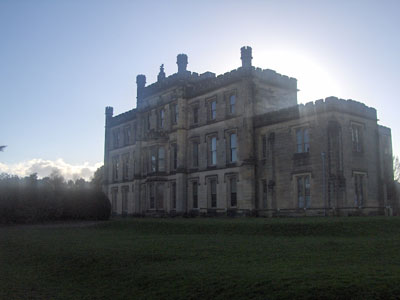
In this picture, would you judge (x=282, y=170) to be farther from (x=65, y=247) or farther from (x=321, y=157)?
(x=65, y=247)

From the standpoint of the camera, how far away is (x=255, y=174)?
36281 mm

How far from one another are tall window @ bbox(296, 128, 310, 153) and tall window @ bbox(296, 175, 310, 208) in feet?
6.47

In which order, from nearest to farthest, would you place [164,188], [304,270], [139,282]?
[304,270]
[139,282]
[164,188]

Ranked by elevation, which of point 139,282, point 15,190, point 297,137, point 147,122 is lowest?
point 139,282

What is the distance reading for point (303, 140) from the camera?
32906 mm

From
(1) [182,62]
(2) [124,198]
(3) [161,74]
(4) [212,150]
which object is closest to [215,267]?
(4) [212,150]

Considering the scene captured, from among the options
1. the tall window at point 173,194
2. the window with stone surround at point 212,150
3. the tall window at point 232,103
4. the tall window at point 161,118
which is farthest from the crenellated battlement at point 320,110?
the tall window at point 161,118

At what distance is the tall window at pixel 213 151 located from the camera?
40000 millimetres

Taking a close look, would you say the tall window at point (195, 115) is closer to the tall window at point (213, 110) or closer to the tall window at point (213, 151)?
the tall window at point (213, 110)

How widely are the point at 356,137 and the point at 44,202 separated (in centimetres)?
2397

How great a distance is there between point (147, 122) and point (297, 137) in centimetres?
1875

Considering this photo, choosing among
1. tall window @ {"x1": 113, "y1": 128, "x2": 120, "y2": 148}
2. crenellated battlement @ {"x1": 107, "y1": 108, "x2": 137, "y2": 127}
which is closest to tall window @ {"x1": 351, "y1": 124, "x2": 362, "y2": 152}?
crenellated battlement @ {"x1": 107, "y1": 108, "x2": 137, "y2": 127}

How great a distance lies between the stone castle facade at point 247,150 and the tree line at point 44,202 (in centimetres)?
735

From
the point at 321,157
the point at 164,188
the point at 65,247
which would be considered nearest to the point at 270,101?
the point at 321,157
